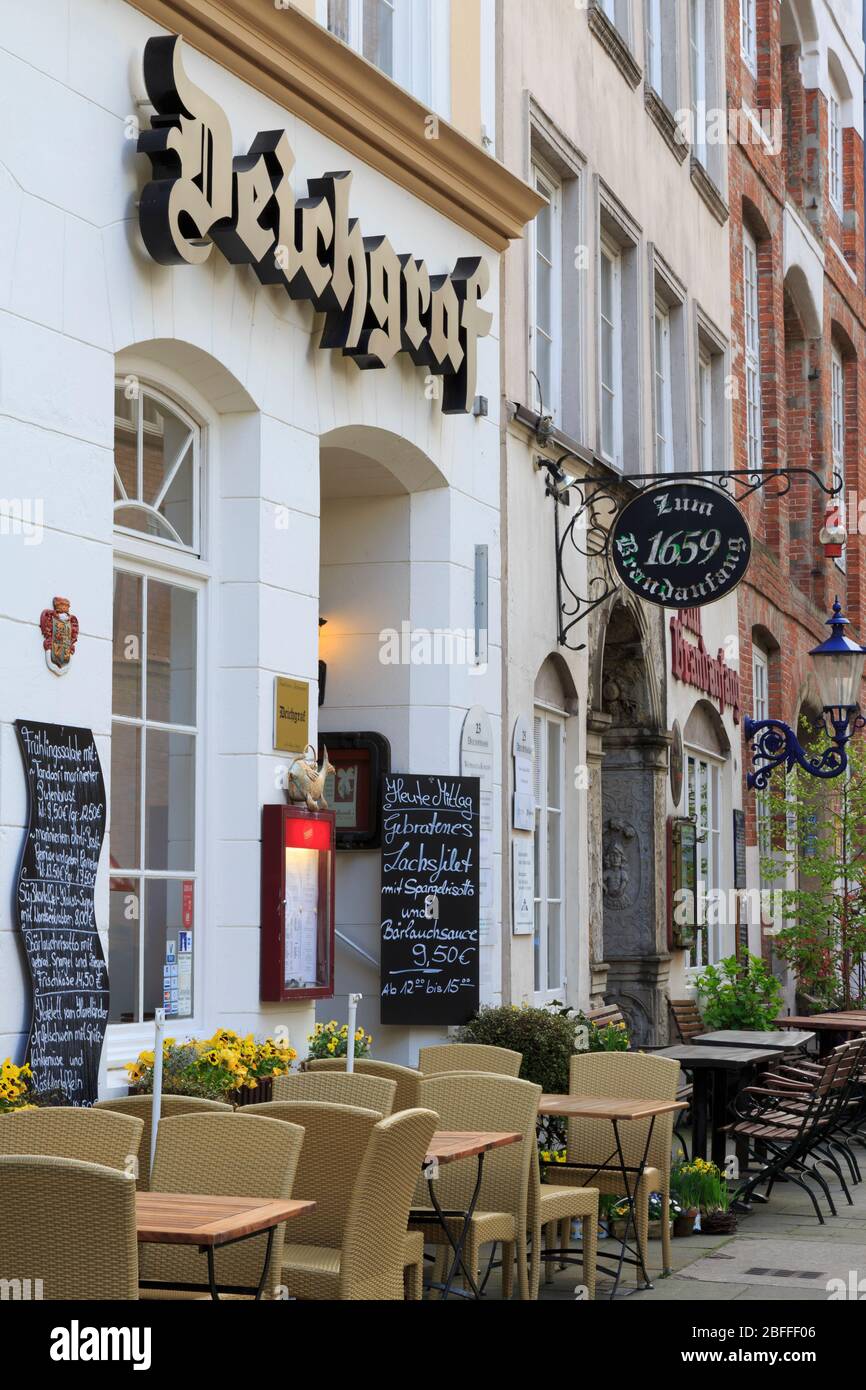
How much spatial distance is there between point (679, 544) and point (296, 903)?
169 inches

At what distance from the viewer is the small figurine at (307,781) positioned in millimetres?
8938

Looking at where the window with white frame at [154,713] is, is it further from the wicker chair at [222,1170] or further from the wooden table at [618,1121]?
the wicker chair at [222,1170]

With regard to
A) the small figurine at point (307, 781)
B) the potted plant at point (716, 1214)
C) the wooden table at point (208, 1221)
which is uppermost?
the small figurine at point (307, 781)

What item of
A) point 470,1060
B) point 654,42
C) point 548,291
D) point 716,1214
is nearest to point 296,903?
point 470,1060

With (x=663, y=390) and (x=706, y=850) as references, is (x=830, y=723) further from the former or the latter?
(x=663, y=390)

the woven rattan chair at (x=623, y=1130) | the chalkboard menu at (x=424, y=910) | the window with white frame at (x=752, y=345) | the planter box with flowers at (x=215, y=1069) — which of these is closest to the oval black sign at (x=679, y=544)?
the chalkboard menu at (x=424, y=910)

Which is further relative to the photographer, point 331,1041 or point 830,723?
point 830,723

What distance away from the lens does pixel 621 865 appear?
15.1 metres

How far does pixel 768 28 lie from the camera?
20.2 meters

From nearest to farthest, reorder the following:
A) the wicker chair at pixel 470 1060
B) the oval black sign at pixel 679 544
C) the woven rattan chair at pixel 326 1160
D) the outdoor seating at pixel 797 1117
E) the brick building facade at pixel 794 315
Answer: the woven rattan chair at pixel 326 1160
the wicker chair at pixel 470 1060
the outdoor seating at pixel 797 1117
the oval black sign at pixel 679 544
the brick building facade at pixel 794 315

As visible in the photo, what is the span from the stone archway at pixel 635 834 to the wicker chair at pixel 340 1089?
8094mm

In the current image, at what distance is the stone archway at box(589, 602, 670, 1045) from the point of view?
14867mm
